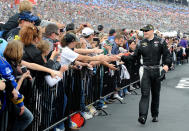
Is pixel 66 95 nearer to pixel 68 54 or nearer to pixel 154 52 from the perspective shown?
pixel 68 54

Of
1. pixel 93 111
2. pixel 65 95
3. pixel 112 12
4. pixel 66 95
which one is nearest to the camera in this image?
pixel 65 95

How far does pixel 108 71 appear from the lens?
369 inches

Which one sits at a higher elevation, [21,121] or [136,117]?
[21,121]

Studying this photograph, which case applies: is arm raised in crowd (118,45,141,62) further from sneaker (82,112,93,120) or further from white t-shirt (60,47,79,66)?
white t-shirt (60,47,79,66)

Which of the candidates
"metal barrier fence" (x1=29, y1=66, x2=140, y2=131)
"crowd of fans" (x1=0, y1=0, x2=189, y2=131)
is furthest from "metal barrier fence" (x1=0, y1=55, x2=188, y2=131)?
"crowd of fans" (x1=0, y1=0, x2=189, y2=131)

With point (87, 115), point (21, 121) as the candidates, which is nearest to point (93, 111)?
point (87, 115)

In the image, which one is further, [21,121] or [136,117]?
[136,117]

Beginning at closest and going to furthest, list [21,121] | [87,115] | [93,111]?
1. [21,121]
2. [87,115]
3. [93,111]

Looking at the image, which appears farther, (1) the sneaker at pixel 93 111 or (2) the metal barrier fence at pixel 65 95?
(1) the sneaker at pixel 93 111

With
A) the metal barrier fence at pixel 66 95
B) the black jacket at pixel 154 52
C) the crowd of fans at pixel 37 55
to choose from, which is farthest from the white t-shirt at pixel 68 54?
the black jacket at pixel 154 52

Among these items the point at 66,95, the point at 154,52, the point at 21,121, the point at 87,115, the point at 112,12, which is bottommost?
the point at 112,12

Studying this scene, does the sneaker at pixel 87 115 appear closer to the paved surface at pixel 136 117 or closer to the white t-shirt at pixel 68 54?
the paved surface at pixel 136 117

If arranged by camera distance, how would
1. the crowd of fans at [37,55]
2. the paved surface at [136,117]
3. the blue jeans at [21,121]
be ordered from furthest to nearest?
the paved surface at [136,117] → the blue jeans at [21,121] → the crowd of fans at [37,55]

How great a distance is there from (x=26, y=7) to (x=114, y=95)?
473cm
